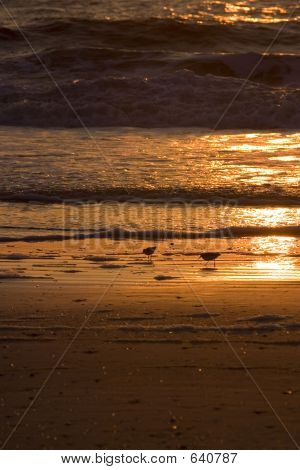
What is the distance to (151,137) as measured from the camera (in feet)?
36.9

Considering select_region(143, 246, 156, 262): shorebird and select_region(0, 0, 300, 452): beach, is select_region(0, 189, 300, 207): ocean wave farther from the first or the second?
select_region(143, 246, 156, 262): shorebird

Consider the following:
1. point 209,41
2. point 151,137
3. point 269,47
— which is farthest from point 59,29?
point 151,137

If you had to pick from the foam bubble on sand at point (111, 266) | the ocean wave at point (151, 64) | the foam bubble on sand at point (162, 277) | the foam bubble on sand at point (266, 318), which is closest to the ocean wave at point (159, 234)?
the foam bubble on sand at point (111, 266)

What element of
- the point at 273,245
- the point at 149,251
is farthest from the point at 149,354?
the point at 273,245

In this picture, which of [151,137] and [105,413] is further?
[151,137]

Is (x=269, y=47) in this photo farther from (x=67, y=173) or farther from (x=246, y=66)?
(x=67, y=173)

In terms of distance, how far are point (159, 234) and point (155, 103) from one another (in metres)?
7.37

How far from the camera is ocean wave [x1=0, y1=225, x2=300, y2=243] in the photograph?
613 centimetres

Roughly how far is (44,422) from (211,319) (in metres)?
1.32

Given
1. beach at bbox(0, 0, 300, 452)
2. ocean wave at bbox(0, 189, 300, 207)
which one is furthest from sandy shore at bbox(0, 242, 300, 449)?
ocean wave at bbox(0, 189, 300, 207)

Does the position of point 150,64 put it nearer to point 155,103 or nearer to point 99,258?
point 155,103

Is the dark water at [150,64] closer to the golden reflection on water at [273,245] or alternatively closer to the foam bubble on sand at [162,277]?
the golden reflection on water at [273,245]

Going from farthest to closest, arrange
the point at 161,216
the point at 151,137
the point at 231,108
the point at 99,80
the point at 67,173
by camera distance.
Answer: the point at 99,80, the point at 231,108, the point at 151,137, the point at 67,173, the point at 161,216

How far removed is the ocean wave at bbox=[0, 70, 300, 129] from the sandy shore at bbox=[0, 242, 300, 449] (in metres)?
7.27
